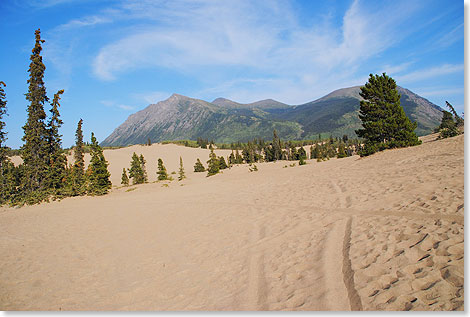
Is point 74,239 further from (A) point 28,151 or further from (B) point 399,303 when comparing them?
(A) point 28,151

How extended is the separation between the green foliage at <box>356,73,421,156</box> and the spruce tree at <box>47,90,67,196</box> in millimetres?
30922

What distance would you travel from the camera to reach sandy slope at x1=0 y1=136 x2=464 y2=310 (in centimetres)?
397

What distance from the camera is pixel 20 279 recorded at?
610 cm

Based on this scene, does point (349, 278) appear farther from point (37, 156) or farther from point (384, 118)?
point (37, 156)

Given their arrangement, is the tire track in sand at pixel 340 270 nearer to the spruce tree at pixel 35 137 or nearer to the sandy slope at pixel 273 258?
the sandy slope at pixel 273 258

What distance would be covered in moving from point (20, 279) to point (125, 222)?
5806 mm

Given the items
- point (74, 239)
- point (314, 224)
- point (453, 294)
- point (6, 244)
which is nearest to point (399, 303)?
point (453, 294)

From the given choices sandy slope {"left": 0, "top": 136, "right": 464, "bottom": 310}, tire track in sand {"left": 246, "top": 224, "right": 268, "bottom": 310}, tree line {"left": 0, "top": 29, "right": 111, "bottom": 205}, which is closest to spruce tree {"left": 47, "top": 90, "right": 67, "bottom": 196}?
tree line {"left": 0, "top": 29, "right": 111, "bottom": 205}

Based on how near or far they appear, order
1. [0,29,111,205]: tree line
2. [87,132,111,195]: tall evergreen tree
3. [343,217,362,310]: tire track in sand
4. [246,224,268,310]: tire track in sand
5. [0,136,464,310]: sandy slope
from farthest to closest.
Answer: [87,132,111,195]: tall evergreen tree
[0,29,111,205]: tree line
[246,224,268,310]: tire track in sand
[0,136,464,310]: sandy slope
[343,217,362,310]: tire track in sand

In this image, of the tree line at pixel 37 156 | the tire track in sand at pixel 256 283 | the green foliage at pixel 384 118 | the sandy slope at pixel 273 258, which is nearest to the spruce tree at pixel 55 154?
the tree line at pixel 37 156

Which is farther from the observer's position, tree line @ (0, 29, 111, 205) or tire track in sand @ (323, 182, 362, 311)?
tree line @ (0, 29, 111, 205)

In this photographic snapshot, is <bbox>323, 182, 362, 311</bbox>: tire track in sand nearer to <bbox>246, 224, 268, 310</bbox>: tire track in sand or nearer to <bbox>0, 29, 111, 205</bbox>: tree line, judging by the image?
<bbox>246, 224, 268, 310</bbox>: tire track in sand

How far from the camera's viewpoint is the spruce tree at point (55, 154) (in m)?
23.6

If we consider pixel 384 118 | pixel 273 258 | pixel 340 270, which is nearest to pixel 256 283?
pixel 273 258
